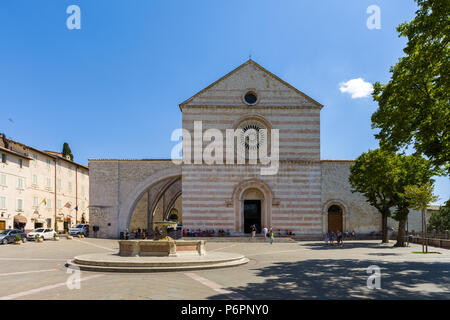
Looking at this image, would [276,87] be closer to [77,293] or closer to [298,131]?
[298,131]

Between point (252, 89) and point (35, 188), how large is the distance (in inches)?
1056

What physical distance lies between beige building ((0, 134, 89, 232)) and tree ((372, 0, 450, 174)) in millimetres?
34935

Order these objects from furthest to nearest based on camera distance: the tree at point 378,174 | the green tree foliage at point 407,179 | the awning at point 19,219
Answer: the awning at point 19,219 < the green tree foliage at point 407,179 < the tree at point 378,174

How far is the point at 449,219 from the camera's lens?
1919 inches

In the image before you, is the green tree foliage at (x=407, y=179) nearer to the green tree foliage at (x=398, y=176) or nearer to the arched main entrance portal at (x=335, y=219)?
the green tree foliage at (x=398, y=176)

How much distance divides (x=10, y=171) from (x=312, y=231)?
30.3 metres

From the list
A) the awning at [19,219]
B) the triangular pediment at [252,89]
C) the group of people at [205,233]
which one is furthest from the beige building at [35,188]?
the triangular pediment at [252,89]

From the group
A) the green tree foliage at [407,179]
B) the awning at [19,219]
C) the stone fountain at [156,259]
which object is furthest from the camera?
the awning at [19,219]

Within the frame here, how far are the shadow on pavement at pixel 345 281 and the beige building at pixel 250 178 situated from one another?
16.6m

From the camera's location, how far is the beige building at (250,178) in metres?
32.8

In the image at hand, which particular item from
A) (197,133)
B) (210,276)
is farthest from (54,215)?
(210,276)

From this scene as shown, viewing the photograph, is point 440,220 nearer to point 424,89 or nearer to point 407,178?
point 407,178

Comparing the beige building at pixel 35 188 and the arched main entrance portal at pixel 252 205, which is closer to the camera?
the arched main entrance portal at pixel 252 205

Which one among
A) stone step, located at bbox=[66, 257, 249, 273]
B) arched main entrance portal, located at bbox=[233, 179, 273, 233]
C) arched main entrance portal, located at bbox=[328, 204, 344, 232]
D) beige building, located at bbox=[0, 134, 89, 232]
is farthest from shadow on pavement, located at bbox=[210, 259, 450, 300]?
beige building, located at bbox=[0, 134, 89, 232]
